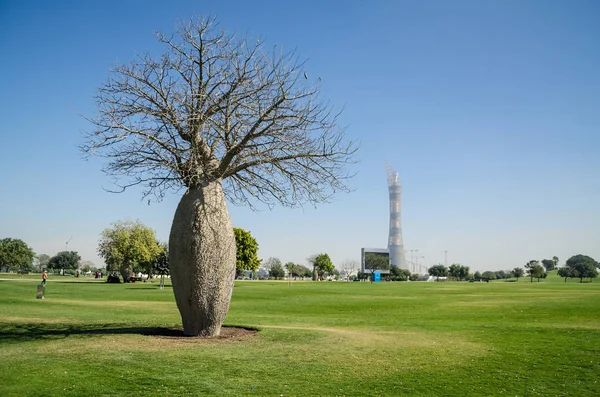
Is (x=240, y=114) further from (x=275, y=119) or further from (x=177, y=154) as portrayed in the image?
(x=177, y=154)

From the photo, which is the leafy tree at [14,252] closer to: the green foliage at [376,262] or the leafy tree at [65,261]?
the leafy tree at [65,261]

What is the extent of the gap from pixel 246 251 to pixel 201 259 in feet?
168

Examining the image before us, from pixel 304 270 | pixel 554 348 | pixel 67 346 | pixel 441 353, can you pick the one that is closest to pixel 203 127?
pixel 67 346

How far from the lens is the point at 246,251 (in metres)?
67.1

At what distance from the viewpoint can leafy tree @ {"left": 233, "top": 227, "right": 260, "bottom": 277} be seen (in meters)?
66.4

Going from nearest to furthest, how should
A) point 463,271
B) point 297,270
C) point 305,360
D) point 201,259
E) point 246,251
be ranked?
1. point 305,360
2. point 201,259
3. point 246,251
4. point 463,271
5. point 297,270

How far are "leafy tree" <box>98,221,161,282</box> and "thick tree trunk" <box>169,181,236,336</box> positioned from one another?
61.4 meters

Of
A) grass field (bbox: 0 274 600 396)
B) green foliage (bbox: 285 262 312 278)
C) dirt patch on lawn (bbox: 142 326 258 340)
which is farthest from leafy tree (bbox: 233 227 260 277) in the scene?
green foliage (bbox: 285 262 312 278)

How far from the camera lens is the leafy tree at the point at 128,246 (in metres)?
76.9

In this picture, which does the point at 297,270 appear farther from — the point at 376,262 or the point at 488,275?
the point at 488,275

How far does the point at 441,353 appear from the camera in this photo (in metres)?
14.6

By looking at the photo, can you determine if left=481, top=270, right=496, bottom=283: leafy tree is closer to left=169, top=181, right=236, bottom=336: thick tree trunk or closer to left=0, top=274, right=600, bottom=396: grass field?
left=0, top=274, right=600, bottom=396: grass field

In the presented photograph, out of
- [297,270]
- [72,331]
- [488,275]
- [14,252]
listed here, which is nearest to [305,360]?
[72,331]

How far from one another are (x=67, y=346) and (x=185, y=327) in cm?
352
